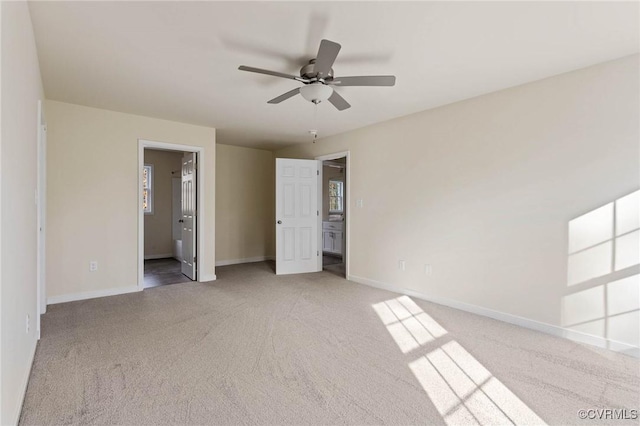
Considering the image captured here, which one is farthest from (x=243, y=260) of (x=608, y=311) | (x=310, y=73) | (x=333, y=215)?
(x=608, y=311)

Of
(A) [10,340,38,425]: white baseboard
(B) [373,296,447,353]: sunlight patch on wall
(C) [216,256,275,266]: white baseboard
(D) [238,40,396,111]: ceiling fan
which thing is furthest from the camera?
(C) [216,256,275,266]: white baseboard

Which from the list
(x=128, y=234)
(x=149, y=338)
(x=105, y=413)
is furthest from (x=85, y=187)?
(x=105, y=413)

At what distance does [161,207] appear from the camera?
727 centimetres

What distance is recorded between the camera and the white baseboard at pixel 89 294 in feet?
12.4

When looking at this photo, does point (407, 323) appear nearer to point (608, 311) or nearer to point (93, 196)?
point (608, 311)

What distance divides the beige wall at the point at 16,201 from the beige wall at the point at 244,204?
4.01 m

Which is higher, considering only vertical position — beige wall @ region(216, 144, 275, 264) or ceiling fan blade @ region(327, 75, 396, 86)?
ceiling fan blade @ region(327, 75, 396, 86)

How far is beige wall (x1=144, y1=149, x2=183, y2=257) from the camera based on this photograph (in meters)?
7.08

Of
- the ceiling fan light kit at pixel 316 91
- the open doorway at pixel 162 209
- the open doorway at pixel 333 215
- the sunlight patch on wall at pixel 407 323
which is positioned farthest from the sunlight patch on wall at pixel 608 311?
the open doorway at pixel 162 209

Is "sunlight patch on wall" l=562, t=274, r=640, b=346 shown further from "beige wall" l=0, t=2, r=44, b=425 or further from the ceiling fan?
"beige wall" l=0, t=2, r=44, b=425

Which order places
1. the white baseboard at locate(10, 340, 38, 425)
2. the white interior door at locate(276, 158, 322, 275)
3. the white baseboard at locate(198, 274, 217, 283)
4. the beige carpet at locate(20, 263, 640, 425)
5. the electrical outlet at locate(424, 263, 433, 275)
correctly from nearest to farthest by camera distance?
the white baseboard at locate(10, 340, 38, 425) → the beige carpet at locate(20, 263, 640, 425) → the electrical outlet at locate(424, 263, 433, 275) → the white baseboard at locate(198, 274, 217, 283) → the white interior door at locate(276, 158, 322, 275)

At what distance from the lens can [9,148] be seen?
158 centimetres

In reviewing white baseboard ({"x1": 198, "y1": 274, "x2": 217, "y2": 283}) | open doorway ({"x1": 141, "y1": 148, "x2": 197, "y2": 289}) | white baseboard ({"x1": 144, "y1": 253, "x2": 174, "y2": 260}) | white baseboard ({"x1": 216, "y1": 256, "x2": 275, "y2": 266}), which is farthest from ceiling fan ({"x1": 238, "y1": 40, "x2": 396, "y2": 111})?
white baseboard ({"x1": 144, "y1": 253, "x2": 174, "y2": 260})

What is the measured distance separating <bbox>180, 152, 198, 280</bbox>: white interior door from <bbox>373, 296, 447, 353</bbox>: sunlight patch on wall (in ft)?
9.88
